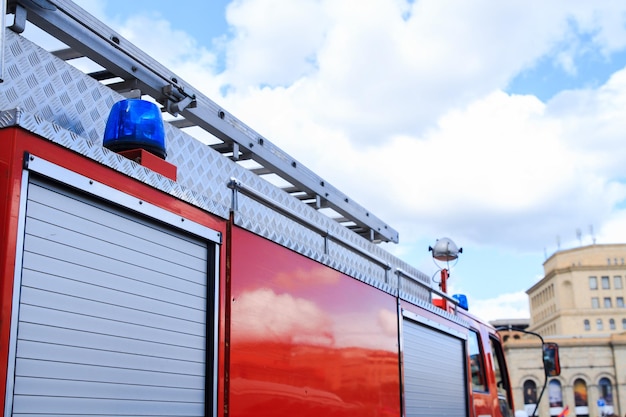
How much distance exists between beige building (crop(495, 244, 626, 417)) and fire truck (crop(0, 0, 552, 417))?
67131 millimetres

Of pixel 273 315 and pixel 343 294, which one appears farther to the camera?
pixel 343 294

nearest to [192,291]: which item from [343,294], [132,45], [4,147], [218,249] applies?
[218,249]

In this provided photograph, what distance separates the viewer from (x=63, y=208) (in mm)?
2561

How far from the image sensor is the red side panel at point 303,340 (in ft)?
Answer: 11.4

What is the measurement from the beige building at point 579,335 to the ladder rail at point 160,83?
2628 inches

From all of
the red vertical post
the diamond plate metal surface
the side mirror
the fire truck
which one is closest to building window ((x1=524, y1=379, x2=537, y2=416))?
the side mirror

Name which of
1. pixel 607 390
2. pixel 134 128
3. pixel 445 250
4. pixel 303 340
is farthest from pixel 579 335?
pixel 134 128

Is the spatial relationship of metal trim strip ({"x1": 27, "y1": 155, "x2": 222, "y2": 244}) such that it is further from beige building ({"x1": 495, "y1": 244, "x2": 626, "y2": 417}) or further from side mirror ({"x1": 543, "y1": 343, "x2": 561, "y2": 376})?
beige building ({"x1": 495, "y1": 244, "x2": 626, "y2": 417})

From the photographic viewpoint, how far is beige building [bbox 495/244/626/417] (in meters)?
76.3

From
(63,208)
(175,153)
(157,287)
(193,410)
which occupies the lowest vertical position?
(193,410)

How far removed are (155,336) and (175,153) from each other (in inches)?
43.6

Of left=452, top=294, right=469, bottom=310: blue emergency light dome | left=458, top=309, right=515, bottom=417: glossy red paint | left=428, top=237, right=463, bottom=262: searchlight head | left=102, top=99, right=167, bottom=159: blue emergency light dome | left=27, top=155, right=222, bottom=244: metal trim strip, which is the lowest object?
left=458, top=309, right=515, bottom=417: glossy red paint

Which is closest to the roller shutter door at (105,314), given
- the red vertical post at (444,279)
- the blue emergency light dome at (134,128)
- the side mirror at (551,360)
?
the blue emergency light dome at (134,128)

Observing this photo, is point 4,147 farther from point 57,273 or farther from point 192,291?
point 192,291
